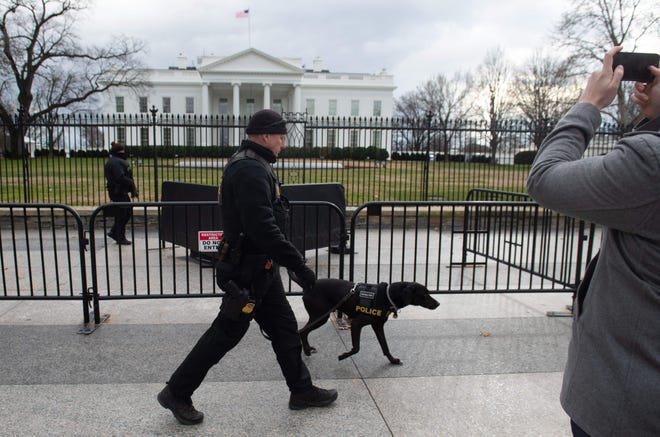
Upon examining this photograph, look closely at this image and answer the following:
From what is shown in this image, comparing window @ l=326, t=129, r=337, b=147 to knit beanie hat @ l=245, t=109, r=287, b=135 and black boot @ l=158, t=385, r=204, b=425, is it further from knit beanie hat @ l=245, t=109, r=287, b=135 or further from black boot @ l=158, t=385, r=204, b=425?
black boot @ l=158, t=385, r=204, b=425

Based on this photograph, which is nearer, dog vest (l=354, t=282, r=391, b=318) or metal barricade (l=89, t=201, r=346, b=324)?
dog vest (l=354, t=282, r=391, b=318)

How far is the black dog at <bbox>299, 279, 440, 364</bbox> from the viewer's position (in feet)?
12.5

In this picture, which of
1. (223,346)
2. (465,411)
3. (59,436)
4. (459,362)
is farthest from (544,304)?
(59,436)

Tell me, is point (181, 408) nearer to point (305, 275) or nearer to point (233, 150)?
point (305, 275)

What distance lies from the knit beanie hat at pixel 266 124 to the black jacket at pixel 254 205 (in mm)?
88

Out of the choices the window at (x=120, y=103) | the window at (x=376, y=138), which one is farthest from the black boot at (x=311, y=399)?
the window at (x=120, y=103)

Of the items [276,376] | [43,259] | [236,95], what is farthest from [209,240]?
[236,95]

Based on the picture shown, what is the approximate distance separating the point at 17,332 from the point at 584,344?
493cm

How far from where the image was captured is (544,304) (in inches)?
231

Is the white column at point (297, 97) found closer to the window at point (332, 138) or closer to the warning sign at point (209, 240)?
the window at point (332, 138)

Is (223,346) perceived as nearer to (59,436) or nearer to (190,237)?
(59,436)

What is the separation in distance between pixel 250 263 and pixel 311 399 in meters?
1.05

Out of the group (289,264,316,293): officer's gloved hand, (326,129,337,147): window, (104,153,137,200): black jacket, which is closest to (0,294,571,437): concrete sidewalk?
(289,264,316,293): officer's gloved hand

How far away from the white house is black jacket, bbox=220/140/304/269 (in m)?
68.5
